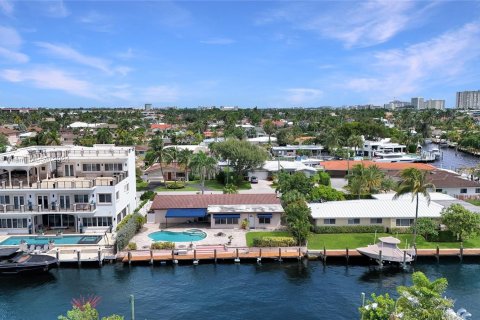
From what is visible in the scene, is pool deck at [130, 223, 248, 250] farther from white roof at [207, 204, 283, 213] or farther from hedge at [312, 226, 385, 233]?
hedge at [312, 226, 385, 233]

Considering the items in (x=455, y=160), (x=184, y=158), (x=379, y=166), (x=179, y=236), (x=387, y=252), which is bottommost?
(x=179, y=236)

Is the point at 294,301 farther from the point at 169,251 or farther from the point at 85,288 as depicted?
the point at 85,288

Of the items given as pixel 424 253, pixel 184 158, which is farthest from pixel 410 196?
pixel 184 158

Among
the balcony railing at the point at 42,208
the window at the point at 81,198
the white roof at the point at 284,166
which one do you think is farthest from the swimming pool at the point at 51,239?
the white roof at the point at 284,166

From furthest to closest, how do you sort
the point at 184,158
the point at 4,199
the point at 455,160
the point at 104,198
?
1. the point at 455,160
2. the point at 184,158
3. the point at 104,198
4. the point at 4,199

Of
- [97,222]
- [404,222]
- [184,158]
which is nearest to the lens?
[404,222]

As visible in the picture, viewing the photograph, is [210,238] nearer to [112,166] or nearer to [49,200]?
[112,166]

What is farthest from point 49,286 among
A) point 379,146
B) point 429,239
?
point 379,146

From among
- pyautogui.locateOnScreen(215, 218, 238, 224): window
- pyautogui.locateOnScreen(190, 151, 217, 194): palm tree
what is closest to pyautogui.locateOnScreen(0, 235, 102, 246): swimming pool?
pyautogui.locateOnScreen(215, 218, 238, 224): window
